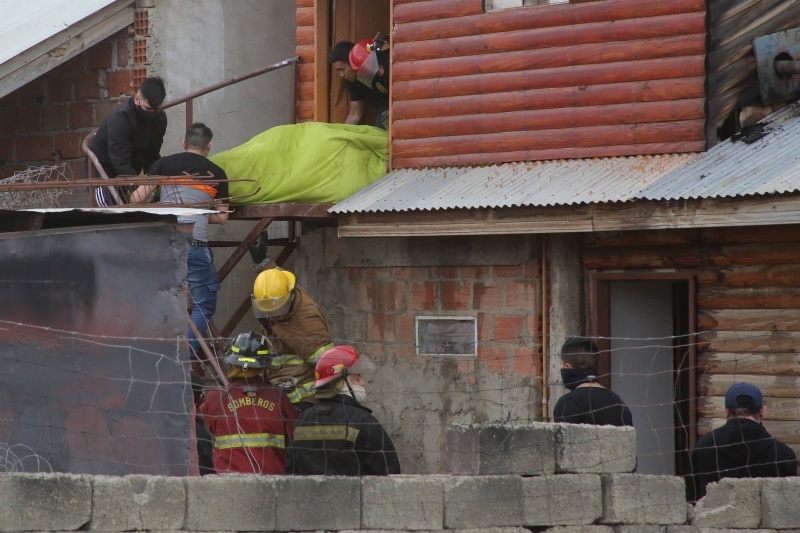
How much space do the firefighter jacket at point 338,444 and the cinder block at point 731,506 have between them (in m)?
1.76

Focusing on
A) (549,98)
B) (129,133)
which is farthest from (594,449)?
(129,133)

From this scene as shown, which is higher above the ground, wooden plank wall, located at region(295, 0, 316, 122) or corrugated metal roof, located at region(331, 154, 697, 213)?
wooden plank wall, located at region(295, 0, 316, 122)

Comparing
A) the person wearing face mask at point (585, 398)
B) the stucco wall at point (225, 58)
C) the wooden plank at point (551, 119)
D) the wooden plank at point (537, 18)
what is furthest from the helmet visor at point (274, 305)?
the stucco wall at point (225, 58)

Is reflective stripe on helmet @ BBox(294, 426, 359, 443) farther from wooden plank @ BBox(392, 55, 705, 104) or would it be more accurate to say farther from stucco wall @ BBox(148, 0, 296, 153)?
stucco wall @ BBox(148, 0, 296, 153)

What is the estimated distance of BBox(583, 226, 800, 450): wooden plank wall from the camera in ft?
30.6

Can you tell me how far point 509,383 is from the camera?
10602mm

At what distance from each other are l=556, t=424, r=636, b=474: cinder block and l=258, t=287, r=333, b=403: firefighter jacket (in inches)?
68.3

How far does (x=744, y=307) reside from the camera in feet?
31.6

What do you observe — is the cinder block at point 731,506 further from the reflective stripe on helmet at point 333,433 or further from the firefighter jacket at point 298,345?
the firefighter jacket at point 298,345

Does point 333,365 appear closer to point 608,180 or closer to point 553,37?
point 608,180

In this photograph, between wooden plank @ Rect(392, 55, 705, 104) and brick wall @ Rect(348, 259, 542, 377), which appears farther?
brick wall @ Rect(348, 259, 542, 377)

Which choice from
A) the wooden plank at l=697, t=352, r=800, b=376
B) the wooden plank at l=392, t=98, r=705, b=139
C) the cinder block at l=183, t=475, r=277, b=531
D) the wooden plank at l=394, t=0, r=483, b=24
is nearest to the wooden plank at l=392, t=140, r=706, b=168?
the wooden plank at l=392, t=98, r=705, b=139

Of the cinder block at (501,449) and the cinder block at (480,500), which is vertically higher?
the cinder block at (501,449)

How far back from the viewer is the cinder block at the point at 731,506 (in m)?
7.06
